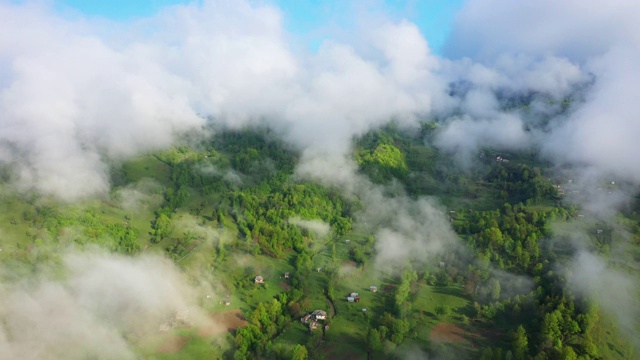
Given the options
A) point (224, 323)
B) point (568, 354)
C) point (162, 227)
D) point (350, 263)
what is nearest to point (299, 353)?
point (224, 323)

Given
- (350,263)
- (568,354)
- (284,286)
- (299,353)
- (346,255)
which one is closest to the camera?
(568,354)

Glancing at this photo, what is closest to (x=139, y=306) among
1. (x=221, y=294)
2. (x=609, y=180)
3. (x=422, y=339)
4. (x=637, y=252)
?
(x=221, y=294)

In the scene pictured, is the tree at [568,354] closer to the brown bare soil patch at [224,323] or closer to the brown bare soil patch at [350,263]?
the brown bare soil patch at [350,263]

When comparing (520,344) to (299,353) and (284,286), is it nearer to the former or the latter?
(299,353)

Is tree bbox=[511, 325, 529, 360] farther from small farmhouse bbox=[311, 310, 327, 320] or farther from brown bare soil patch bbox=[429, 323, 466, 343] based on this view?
small farmhouse bbox=[311, 310, 327, 320]

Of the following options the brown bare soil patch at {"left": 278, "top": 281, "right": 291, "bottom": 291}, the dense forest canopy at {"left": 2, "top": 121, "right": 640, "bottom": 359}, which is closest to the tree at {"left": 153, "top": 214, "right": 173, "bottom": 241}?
the dense forest canopy at {"left": 2, "top": 121, "right": 640, "bottom": 359}

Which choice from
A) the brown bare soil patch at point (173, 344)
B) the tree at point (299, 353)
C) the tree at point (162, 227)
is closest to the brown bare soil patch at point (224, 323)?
the brown bare soil patch at point (173, 344)
